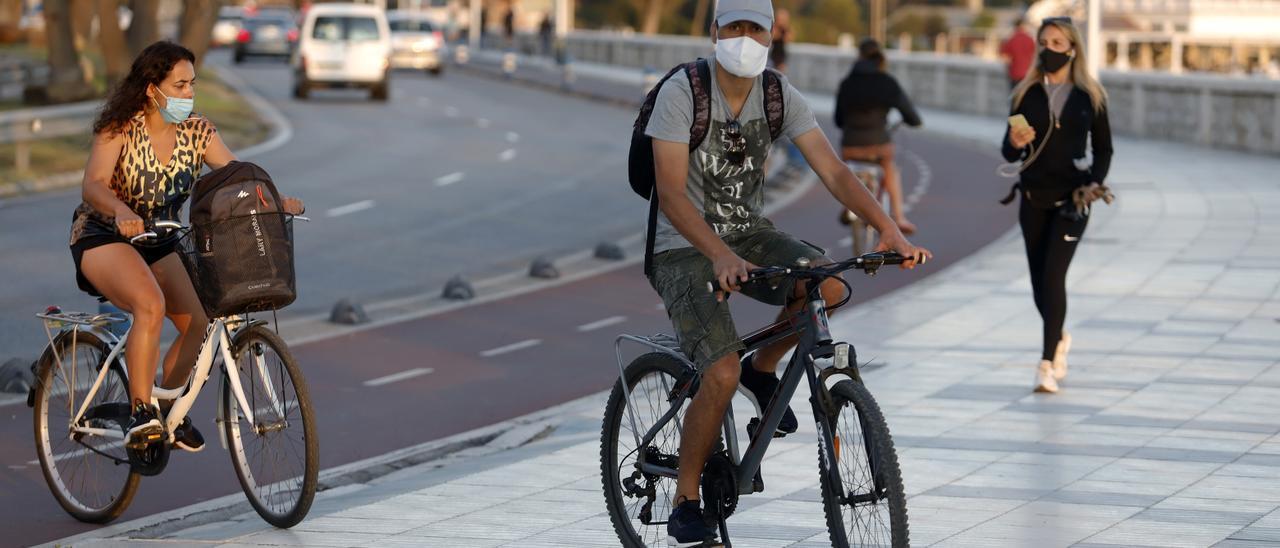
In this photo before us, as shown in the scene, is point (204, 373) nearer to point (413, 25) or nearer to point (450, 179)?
point (450, 179)

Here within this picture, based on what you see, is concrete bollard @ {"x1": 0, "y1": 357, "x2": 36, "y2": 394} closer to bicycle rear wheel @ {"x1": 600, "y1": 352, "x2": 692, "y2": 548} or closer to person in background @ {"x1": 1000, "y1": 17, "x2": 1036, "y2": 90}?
bicycle rear wheel @ {"x1": 600, "y1": 352, "x2": 692, "y2": 548}

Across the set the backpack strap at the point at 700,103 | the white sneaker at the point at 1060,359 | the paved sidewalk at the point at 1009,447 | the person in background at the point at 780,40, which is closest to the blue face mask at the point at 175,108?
the paved sidewalk at the point at 1009,447

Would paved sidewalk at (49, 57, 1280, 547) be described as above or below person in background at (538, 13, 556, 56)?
above

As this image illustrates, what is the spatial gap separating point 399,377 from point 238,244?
4.73 m

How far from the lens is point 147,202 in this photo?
22.6 ft

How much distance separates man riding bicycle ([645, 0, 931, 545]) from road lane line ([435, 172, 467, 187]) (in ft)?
58.1

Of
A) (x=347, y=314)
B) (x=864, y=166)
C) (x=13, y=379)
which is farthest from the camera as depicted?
(x=864, y=166)

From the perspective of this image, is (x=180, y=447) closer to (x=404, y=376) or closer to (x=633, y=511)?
(x=633, y=511)

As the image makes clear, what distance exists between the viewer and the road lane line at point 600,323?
1293 cm

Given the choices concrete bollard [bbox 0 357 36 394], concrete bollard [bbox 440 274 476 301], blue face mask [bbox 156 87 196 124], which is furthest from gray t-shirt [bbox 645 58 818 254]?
concrete bollard [bbox 440 274 476 301]

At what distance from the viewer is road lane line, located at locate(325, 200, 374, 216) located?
20.0 m

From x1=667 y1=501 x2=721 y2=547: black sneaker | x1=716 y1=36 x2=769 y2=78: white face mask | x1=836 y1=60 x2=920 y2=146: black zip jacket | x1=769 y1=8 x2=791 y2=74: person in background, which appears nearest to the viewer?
x1=716 y1=36 x2=769 y2=78: white face mask

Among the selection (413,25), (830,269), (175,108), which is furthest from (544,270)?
(413,25)

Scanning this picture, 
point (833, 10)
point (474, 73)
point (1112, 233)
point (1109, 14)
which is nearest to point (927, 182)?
→ point (1112, 233)
